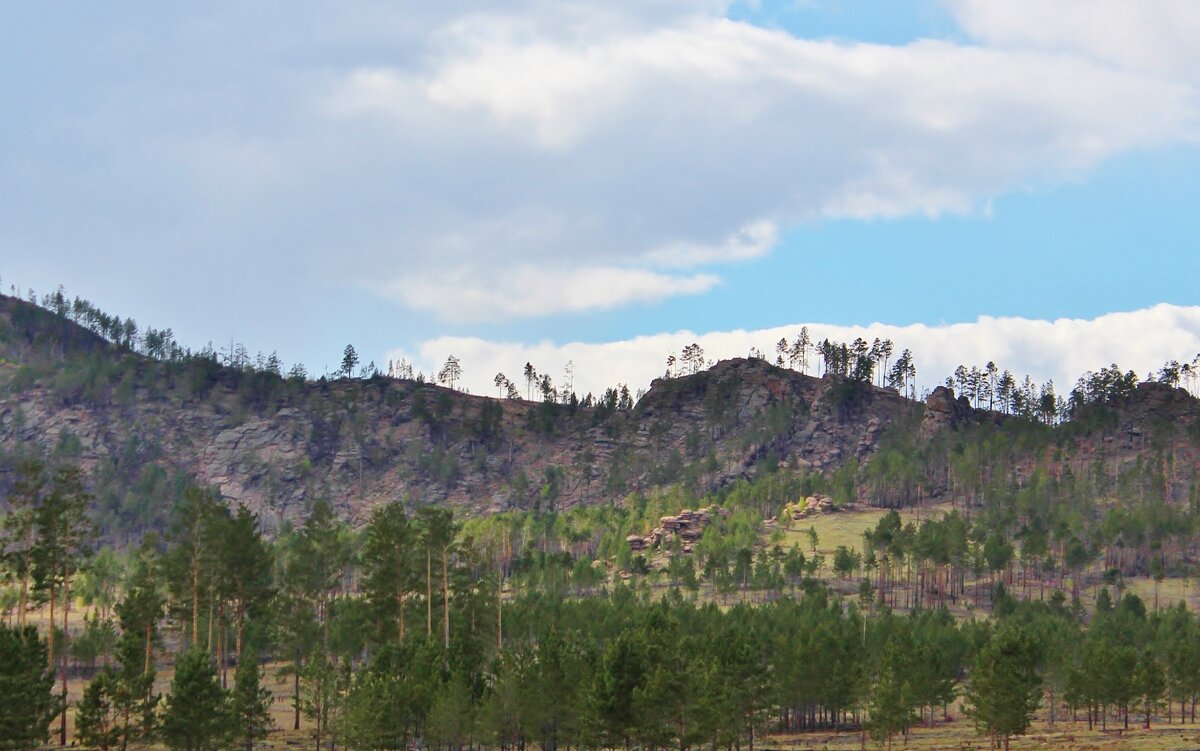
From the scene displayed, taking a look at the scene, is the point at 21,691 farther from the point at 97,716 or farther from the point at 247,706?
the point at 247,706

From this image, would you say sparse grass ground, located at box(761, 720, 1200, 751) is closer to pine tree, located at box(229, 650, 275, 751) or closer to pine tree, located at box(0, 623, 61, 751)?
pine tree, located at box(229, 650, 275, 751)

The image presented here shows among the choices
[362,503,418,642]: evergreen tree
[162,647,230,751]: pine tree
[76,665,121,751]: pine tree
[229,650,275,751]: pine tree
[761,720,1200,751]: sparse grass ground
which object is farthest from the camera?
[362,503,418,642]: evergreen tree

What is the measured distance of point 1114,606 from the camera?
176m

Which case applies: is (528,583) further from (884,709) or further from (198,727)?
(198,727)

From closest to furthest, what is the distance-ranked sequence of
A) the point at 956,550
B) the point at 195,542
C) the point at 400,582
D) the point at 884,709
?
the point at 884,709 < the point at 195,542 < the point at 400,582 < the point at 956,550

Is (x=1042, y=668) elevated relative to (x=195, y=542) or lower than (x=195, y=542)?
lower

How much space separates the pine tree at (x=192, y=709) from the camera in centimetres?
7250

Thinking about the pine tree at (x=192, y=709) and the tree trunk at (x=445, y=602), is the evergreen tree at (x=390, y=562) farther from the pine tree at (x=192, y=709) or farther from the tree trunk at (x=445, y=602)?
the pine tree at (x=192, y=709)

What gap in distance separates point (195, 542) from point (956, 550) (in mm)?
128257

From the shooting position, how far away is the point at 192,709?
239 ft

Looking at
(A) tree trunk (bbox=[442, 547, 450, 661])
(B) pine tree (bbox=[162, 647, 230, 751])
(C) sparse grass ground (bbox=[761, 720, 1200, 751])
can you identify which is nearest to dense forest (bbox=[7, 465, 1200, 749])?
(B) pine tree (bbox=[162, 647, 230, 751])

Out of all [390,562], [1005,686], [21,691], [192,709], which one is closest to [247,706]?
[192,709]

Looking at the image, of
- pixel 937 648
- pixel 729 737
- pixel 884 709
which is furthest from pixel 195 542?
pixel 937 648

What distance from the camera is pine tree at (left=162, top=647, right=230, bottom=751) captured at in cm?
7250
